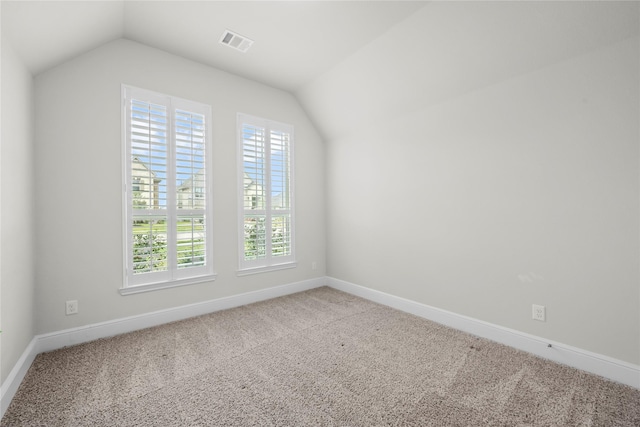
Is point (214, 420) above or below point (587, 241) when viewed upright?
below

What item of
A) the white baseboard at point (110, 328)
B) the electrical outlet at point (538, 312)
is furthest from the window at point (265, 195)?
the electrical outlet at point (538, 312)

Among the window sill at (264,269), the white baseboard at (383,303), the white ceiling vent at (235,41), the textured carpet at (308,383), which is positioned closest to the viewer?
the textured carpet at (308,383)

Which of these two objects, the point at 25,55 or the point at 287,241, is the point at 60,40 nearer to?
the point at 25,55

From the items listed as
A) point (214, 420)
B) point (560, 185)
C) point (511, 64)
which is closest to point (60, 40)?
point (214, 420)

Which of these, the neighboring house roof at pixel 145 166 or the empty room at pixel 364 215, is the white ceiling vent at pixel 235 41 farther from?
the neighboring house roof at pixel 145 166

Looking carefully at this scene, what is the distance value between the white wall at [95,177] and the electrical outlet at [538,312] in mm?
2991

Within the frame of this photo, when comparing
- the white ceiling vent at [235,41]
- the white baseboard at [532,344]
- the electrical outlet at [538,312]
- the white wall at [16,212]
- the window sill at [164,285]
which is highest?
the white ceiling vent at [235,41]

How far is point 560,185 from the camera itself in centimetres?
218

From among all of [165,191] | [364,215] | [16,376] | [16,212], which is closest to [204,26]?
[165,191]

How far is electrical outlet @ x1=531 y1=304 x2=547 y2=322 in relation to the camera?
7.48 feet

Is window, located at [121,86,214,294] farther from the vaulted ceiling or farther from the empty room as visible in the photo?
the vaulted ceiling

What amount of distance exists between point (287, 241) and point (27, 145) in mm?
2636

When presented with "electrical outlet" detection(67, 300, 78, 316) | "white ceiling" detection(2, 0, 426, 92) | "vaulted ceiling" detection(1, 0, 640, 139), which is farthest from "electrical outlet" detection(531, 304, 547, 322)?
"electrical outlet" detection(67, 300, 78, 316)

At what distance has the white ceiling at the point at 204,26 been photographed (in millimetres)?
1888
